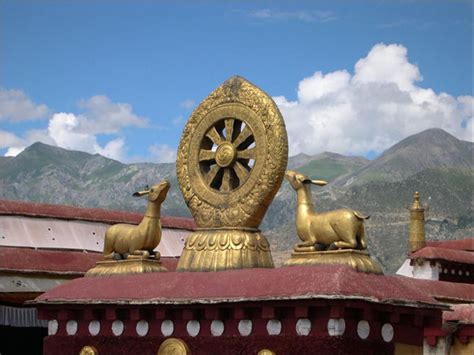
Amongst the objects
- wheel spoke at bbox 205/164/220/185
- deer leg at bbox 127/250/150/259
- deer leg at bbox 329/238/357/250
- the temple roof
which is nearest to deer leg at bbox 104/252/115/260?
deer leg at bbox 127/250/150/259

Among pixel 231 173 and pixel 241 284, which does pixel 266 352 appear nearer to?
pixel 241 284

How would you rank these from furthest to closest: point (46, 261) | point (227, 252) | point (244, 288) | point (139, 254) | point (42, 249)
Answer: point (42, 249), point (46, 261), point (139, 254), point (227, 252), point (244, 288)

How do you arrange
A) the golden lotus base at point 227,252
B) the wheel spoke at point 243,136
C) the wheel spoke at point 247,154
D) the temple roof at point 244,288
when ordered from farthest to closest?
the wheel spoke at point 243,136 < the wheel spoke at point 247,154 < the golden lotus base at point 227,252 < the temple roof at point 244,288

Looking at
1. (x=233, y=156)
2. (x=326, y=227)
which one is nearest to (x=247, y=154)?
(x=233, y=156)

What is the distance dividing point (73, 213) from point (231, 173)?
9.01 m

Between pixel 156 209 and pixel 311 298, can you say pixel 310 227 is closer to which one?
pixel 311 298

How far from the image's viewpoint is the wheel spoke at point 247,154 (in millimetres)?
18266

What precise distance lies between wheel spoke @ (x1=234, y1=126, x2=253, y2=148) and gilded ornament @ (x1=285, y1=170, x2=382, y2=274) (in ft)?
6.02

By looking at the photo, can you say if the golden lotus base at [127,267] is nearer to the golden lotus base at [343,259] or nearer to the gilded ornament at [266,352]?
the golden lotus base at [343,259]

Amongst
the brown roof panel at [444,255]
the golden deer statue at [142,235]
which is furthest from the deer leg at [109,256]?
the brown roof panel at [444,255]

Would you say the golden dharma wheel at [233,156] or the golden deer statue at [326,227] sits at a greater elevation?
the golden dharma wheel at [233,156]

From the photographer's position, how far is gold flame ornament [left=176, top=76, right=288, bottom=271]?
1792cm

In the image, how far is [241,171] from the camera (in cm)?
1844

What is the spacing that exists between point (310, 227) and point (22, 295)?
8.57m
